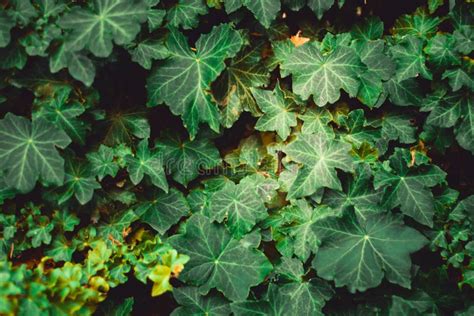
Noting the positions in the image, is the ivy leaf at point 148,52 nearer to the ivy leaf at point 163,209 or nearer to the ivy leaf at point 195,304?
the ivy leaf at point 163,209

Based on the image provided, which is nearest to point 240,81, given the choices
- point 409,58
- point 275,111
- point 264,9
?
point 275,111

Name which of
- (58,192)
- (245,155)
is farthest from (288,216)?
(58,192)

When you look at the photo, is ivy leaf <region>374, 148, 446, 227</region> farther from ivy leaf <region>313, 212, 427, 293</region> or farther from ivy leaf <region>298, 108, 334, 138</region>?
ivy leaf <region>298, 108, 334, 138</region>

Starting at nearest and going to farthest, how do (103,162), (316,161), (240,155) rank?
1. (103,162)
2. (316,161)
3. (240,155)

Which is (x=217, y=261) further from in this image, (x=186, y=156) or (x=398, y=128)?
(x=398, y=128)

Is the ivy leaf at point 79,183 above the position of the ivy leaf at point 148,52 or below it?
below

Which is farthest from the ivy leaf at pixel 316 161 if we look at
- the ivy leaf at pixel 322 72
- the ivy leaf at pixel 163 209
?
the ivy leaf at pixel 163 209

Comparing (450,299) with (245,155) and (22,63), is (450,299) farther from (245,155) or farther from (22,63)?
(22,63)

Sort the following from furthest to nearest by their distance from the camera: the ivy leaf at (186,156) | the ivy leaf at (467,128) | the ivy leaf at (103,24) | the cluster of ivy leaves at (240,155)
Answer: the ivy leaf at (186,156) < the ivy leaf at (467,128) < the cluster of ivy leaves at (240,155) < the ivy leaf at (103,24)
